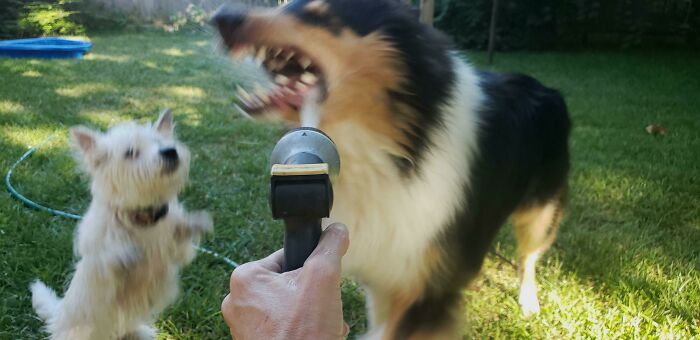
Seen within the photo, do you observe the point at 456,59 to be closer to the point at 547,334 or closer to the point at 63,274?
the point at 547,334

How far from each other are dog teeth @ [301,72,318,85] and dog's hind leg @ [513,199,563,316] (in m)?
1.47

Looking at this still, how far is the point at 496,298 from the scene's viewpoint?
2.86m

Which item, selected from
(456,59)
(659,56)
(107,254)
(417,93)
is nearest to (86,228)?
(107,254)

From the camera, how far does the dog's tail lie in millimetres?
2428

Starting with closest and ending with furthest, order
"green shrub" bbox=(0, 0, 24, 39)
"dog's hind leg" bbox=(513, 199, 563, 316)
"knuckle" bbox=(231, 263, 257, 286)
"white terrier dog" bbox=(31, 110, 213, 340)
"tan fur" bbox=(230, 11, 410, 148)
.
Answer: "knuckle" bbox=(231, 263, 257, 286) < "tan fur" bbox=(230, 11, 410, 148) < "white terrier dog" bbox=(31, 110, 213, 340) < "dog's hind leg" bbox=(513, 199, 563, 316) < "green shrub" bbox=(0, 0, 24, 39)

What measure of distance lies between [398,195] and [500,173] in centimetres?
58

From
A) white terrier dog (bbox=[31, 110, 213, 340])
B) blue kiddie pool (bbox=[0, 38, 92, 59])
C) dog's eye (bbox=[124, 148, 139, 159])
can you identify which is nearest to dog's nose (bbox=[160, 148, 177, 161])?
white terrier dog (bbox=[31, 110, 213, 340])

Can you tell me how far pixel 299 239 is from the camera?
1029 millimetres

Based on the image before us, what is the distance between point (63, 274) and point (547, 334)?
251 cm

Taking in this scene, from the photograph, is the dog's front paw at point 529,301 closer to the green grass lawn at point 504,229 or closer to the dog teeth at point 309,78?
the green grass lawn at point 504,229

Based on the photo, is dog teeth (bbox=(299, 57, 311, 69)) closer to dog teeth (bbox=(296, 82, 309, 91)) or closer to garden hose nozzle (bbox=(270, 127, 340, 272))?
dog teeth (bbox=(296, 82, 309, 91))

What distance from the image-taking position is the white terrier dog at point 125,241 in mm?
2221

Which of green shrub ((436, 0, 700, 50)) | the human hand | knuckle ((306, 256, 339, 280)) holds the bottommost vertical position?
green shrub ((436, 0, 700, 50))

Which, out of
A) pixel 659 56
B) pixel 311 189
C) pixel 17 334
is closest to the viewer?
pixel 311 189
